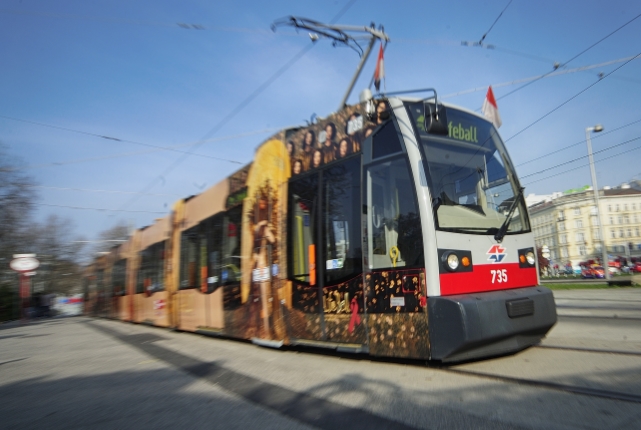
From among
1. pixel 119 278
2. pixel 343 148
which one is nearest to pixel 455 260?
pixel 343 148

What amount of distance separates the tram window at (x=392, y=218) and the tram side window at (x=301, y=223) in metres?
1.19

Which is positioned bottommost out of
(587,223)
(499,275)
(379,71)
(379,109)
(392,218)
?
(499,275)

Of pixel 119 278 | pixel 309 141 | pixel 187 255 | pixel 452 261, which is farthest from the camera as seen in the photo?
pixel 119 278

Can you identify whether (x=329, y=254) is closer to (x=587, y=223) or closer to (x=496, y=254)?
(x=496, y=254)

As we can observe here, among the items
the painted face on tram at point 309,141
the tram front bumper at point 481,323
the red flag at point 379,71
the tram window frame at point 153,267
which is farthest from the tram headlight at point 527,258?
the tram window frame at point 153,267

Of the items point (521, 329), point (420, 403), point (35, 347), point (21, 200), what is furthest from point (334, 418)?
point (21, 200)

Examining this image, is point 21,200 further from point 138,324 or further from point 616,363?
point 616,363

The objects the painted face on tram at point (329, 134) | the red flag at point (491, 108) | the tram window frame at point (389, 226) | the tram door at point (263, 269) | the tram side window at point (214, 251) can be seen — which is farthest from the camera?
the tram side window at point (214, 251)

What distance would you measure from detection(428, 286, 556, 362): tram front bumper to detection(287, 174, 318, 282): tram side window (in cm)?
225

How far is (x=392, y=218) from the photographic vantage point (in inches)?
206

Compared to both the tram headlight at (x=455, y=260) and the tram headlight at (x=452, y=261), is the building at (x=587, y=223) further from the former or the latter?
the tram headlight at (x=452, y=261)

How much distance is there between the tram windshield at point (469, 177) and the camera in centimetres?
510

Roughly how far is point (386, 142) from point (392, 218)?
91cm

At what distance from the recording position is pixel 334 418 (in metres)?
3.69
